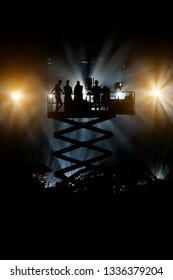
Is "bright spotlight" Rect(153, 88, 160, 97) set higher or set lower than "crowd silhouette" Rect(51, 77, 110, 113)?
higher

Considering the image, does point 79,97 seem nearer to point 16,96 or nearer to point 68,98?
point 68,98

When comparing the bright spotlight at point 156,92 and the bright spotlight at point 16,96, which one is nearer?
the bright spotlight at point 16,96

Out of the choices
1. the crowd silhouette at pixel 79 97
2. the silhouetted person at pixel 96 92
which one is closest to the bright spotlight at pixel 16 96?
the crowd silhouette at pixel 79 97

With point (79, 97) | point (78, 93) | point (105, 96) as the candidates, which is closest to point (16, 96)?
point (79, 97)

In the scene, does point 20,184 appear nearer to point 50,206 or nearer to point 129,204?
point 50,206

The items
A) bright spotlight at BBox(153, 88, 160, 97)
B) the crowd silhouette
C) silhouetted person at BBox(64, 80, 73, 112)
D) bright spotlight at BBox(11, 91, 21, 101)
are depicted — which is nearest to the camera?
silhouetted person at BBox(64, 80, 73, 112)

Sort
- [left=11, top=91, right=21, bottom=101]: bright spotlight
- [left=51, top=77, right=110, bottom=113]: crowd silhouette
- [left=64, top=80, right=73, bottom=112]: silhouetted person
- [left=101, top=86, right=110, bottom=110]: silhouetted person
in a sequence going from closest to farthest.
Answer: [left=64, top=80, right=73, bottom=112]: silhouetted person → [left=51, top=77, right=110, bottom=113]: crowd silhouette → [left=101, top=86, right=110, bottom=110]: silhouetted person → [left=11, top=91, right=21, bottom=101]: bright spotlight

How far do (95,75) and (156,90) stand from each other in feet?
14.8

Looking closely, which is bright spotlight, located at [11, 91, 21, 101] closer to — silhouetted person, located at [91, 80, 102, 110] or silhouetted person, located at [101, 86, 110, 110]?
silhouetted person, located at [91, 80, 102, 110]

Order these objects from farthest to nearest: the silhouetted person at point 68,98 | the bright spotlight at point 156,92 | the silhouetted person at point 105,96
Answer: the bright spotlight at point 156,92, the silhouetted person at point 105,96, the silhouetted person at point 68,98

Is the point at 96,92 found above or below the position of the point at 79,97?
above

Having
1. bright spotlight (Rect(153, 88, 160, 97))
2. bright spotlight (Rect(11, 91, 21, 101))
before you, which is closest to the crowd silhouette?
bright spotlight (Rect(11, 91, 21, 101))

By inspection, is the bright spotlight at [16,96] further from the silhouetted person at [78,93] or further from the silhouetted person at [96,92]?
the silhouetted person at [96,92]

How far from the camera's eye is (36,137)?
2705 cm
